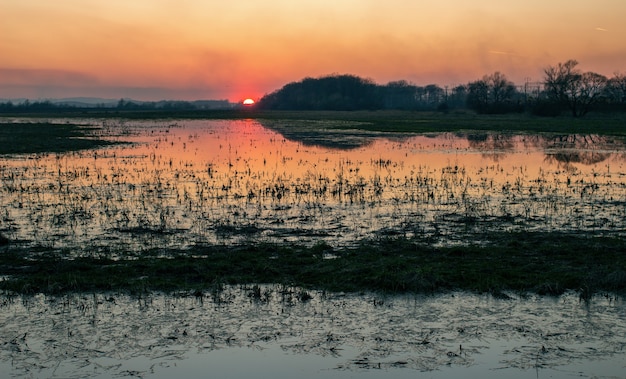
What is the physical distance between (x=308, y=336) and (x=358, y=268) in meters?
3.00

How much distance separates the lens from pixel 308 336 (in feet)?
29.6

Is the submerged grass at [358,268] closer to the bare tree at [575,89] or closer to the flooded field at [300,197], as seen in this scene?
the flooded field at [300,197]

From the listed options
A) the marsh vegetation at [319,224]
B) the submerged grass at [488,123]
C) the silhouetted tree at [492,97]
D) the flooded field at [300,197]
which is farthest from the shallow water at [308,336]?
the silhouetted tree at [492,97]

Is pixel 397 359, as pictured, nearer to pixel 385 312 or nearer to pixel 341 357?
pixel 341 357

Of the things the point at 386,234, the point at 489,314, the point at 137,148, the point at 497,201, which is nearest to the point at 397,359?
the point at 489,314

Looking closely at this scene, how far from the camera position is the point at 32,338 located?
896 centimetres

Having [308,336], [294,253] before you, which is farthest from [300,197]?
A: [308,336]

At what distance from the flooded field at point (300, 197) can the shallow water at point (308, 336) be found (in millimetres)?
3811

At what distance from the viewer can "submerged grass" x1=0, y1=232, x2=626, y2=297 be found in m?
11.0

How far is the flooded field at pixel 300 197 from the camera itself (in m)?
15.4

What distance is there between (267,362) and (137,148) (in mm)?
35806

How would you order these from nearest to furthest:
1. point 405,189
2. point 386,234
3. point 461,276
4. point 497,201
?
point 461,276, point 386,234, point 497,201, point 405,189

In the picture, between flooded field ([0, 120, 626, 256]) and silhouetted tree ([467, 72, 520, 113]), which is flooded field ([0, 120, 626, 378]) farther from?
silhouetted tree ([467, 72, 520, 113])

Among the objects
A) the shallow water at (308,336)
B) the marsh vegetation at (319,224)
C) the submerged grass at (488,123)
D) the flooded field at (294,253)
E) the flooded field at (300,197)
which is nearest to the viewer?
the shallow water at (308,336)
